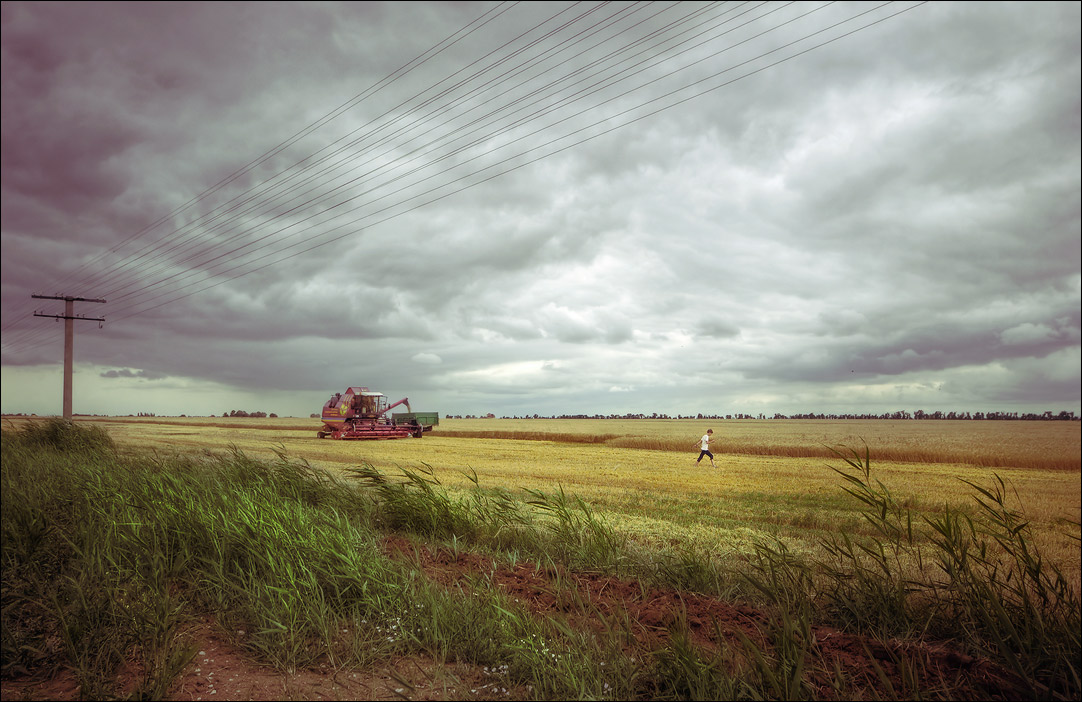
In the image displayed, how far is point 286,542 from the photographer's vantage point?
5586 mm

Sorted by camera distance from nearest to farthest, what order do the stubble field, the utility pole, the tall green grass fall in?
the tall green grass < the stubble field < the utility pole

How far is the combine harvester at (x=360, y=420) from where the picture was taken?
3706 cm

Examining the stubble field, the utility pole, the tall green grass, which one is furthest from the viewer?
the utility pole

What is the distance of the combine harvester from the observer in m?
37.1

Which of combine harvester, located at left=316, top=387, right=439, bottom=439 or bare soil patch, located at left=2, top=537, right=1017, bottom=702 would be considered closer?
bare soil patch, located at left=2, top=537, right=1017, bottom=702

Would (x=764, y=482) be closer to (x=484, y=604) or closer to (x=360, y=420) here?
(x=484, y=604)

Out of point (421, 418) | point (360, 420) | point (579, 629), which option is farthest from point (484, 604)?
point (421, 418)

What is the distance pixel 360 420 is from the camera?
37781 mm

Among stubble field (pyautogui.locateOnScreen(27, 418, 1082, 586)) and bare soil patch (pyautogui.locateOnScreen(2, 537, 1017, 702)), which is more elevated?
bare soil patch (pyautogui.locateOnScreen(2, 537, 1017, 702))

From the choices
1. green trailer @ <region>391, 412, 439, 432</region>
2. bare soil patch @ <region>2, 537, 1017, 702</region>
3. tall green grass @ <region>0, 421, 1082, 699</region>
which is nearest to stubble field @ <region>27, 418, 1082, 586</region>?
tall green grass @ <region>0, 421, 1082, 699</region>

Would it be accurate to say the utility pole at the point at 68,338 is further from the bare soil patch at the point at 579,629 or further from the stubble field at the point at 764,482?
the bare soil patch at the point at 579,629

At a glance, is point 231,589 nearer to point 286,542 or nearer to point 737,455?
point 286,542

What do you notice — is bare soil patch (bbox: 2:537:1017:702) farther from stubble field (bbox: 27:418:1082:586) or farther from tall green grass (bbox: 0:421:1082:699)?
stubble field (bbox: 27:418:1082:586)

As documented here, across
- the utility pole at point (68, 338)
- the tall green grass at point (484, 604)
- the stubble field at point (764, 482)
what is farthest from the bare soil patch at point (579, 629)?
the utility pole at point (68, 338)
